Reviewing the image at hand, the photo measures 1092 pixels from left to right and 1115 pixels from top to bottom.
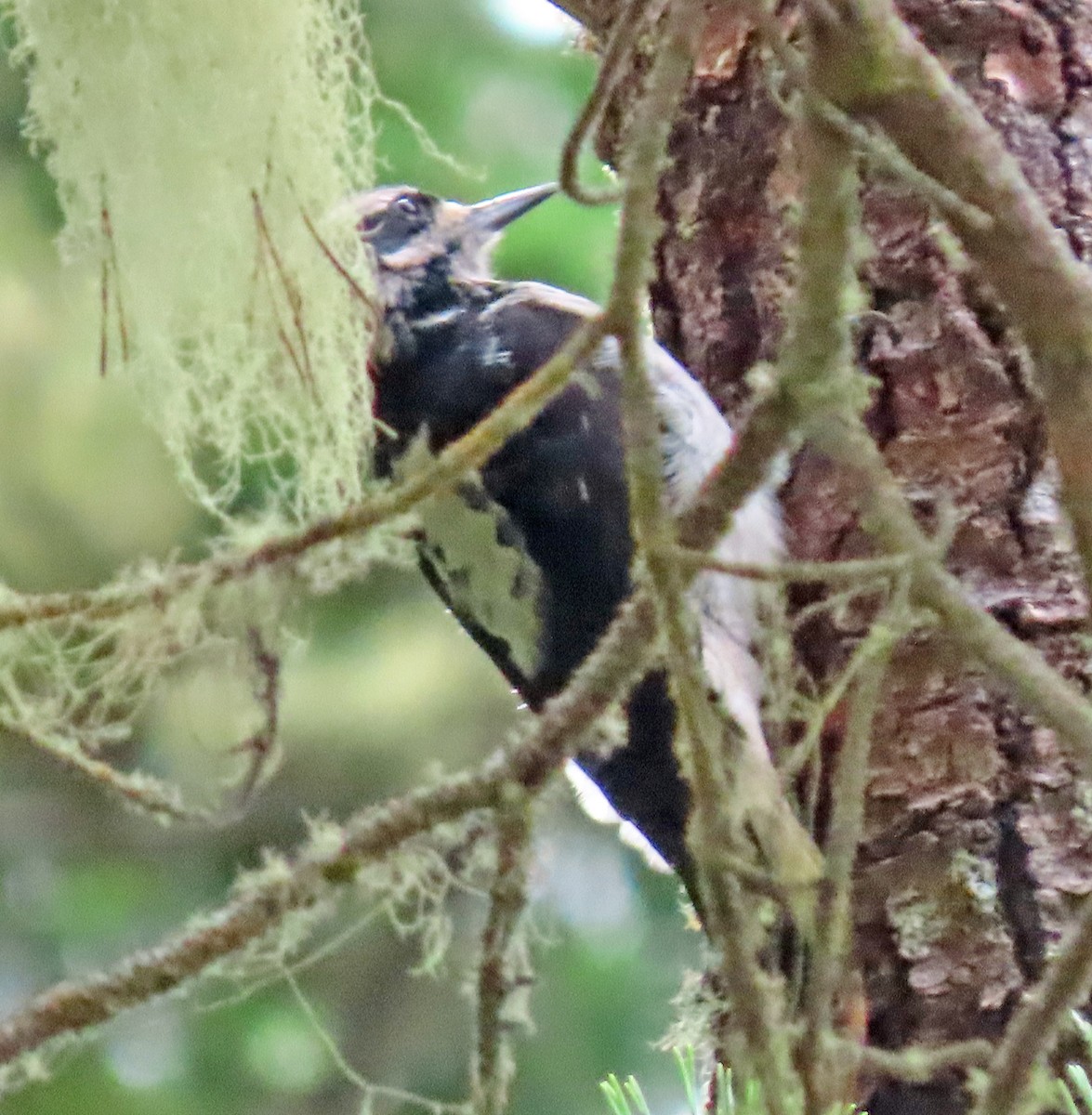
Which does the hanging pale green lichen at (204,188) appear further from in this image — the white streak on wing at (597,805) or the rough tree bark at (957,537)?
the white streak on wing at (597,805)

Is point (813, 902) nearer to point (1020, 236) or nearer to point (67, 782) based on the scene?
point (1020, 236)

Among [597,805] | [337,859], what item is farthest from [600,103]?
[597,805]

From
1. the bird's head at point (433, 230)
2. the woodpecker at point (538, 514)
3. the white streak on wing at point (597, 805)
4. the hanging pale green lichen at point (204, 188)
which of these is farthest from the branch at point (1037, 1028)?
→ the bird's head at point (433, 230)

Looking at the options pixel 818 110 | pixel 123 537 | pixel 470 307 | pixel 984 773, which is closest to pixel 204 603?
pixel 818 110

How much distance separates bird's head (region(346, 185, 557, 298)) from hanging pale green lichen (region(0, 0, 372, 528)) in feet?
3.19

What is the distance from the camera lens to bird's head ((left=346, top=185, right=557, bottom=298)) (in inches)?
86.9

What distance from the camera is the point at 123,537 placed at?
2346 millimetres

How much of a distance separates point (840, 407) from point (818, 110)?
0.46ft

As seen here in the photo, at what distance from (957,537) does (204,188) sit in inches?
27.0

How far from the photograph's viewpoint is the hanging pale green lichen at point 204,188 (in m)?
1.14

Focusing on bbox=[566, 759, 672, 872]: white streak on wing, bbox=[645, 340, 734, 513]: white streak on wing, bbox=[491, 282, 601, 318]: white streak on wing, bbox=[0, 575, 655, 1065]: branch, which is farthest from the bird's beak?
bbox=[0, 575, 655, 1065]: branch

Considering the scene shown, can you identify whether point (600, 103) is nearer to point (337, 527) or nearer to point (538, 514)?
point (337, 527)

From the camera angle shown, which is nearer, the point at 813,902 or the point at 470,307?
the point at 813,902

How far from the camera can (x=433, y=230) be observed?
2248 millimetres
